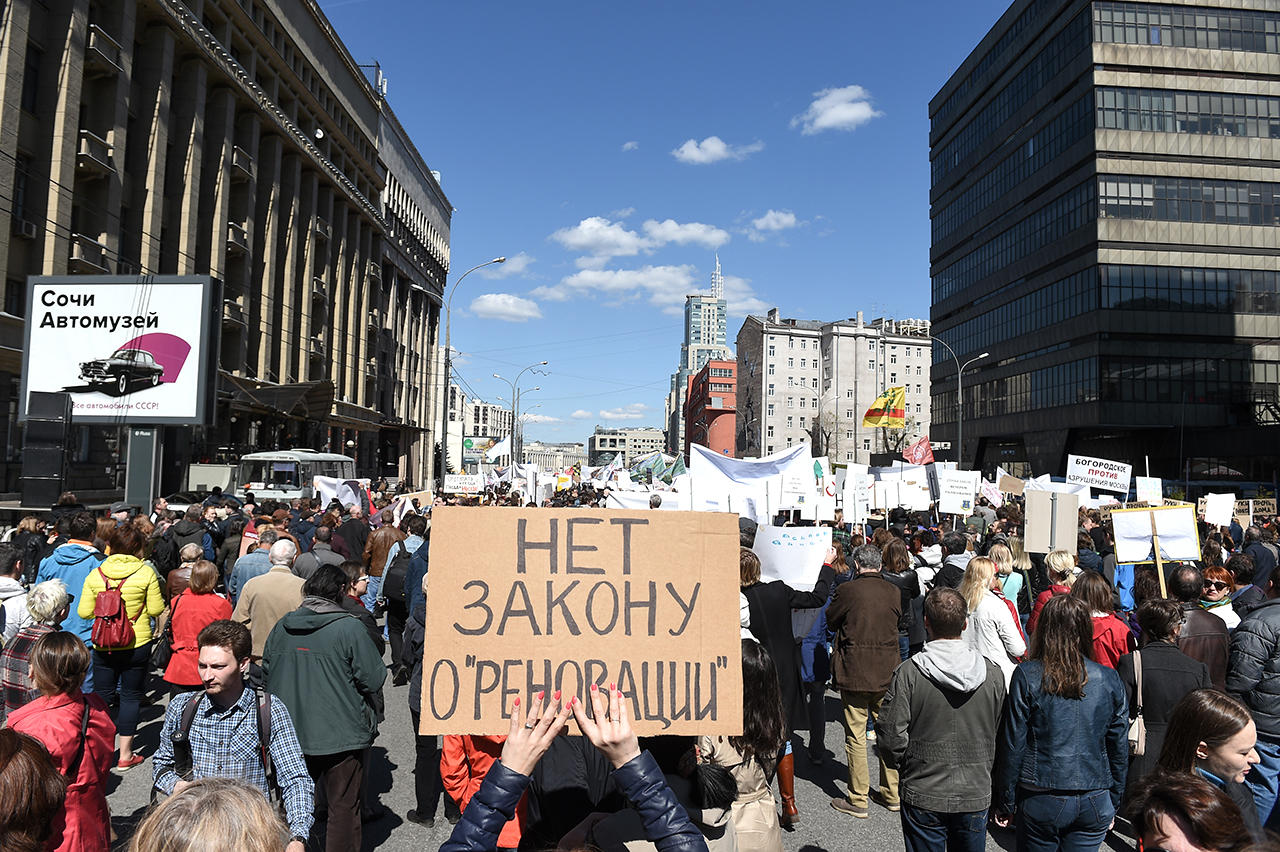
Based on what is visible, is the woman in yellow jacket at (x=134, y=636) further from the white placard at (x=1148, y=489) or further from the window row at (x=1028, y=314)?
the window row at (x=1028, y=314)

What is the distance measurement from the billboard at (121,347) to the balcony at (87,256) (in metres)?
6.53

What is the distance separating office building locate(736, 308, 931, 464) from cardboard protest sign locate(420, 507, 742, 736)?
10720 centimetres

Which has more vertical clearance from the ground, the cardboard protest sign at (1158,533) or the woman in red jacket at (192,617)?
the cardboard protest sign at (1158,533)

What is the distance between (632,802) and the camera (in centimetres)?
224

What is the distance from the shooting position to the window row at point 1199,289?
4875cm

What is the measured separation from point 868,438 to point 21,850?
11308 centimetres

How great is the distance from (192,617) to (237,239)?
115ft

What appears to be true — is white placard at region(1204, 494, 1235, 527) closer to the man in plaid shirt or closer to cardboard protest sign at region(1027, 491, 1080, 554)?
cardboard protest sign at region(1027, 491, 1080, 554)

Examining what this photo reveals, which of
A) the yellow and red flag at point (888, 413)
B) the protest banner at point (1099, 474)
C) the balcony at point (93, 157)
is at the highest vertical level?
the balcony at point (93, 157)

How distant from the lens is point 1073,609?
3.95 metres

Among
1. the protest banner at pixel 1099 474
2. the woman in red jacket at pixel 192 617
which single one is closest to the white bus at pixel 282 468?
the protest banner at pixel 1099 474

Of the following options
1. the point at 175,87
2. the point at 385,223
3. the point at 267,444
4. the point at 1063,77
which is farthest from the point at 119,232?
the point at 1063,77

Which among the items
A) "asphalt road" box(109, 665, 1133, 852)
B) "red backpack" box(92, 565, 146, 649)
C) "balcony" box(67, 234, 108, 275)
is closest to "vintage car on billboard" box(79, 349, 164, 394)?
"balcony" box(67, 234, 108, 275)

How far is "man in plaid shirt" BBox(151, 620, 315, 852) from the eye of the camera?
12.1 feet
